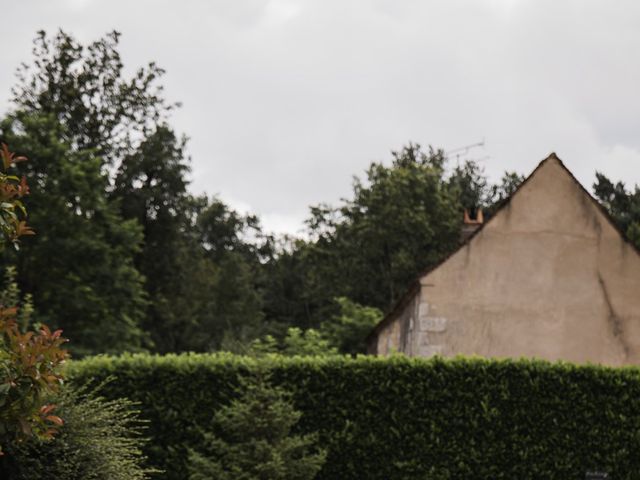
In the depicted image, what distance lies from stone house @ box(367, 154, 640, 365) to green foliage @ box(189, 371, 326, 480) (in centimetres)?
582

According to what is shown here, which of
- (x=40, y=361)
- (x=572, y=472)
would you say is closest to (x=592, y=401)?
(x=572, y=472)

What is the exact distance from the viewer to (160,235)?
39.7 m

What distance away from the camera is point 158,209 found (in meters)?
39.2

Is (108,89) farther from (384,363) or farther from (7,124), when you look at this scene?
(384,363)

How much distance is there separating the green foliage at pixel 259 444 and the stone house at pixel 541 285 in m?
5.82

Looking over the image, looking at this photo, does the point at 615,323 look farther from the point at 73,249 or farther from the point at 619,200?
the point at 619,200

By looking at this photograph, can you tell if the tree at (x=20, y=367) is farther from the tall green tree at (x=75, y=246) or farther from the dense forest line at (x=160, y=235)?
the tall green tree at (x=75, y=246)

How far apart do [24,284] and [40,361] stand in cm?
2715

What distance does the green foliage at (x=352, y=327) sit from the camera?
40781mm

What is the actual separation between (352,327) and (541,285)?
65.0 feet

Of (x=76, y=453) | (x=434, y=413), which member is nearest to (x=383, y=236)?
(x=434, y=413)

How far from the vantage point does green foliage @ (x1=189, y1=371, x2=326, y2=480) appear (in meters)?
15.7

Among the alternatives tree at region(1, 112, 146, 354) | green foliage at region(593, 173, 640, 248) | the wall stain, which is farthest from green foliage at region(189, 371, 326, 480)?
green foliage at region(593, 173, 640, 248)

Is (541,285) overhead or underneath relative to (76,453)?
overhead
